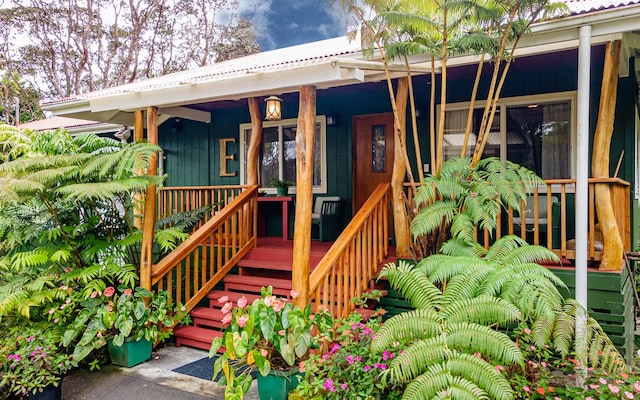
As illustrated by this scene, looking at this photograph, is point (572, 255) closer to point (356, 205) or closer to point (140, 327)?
point (356, 205)

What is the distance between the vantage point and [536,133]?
552 centimetres

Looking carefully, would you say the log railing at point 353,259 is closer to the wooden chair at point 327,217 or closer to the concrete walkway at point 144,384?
the concrete walkway at point 144,384

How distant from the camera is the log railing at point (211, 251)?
5.02 meters

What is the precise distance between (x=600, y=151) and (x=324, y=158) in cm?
381

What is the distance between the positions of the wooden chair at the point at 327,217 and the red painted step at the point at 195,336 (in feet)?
7.02

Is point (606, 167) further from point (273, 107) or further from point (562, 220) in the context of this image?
point (273, 107)

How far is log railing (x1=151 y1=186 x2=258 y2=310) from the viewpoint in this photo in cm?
502

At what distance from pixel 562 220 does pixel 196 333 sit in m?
3.85

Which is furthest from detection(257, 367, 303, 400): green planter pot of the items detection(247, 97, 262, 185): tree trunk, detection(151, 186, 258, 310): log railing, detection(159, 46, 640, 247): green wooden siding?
detection(159, 46, 640, 247): green wooden siding

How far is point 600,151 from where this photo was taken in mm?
3988

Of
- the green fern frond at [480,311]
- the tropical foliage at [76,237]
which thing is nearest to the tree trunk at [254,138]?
the tropical foliage at [76,237]

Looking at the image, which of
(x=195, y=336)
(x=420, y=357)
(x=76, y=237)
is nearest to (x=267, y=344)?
(x=420, y=357)

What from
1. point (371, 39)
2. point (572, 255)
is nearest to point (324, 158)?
point (371, 39)

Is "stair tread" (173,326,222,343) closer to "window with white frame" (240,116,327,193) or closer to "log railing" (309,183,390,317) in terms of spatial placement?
"log railing" (309,183,390,317)
